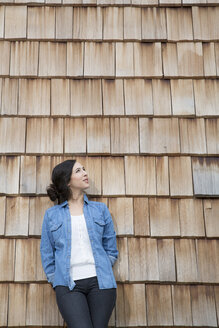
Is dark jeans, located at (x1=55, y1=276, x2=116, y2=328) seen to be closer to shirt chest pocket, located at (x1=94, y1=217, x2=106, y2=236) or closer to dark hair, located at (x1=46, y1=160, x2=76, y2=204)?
shirt chest pocket, located at (x1=94, y1=217, x2=106, y2=236)

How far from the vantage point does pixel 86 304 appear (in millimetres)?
2426

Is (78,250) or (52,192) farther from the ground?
(52,192)

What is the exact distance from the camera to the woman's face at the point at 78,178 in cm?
275

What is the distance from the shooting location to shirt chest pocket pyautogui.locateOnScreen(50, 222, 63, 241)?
263 cm

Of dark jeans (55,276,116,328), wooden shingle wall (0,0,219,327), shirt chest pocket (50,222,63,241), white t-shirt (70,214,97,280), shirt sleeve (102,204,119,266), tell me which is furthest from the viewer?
wooden shingle wall (0,0,219,327)

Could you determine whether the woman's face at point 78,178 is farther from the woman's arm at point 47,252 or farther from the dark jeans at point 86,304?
the dark jeans at point 86,304

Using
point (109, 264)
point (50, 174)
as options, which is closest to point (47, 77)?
point (50, 174)

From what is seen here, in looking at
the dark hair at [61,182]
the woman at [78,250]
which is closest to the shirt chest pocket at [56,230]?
the woman at [78,250]

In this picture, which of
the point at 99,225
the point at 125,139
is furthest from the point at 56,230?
the point at 125,139

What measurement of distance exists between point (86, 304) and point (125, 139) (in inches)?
46.9

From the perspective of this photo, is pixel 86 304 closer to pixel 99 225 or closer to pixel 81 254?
pixel 81 254

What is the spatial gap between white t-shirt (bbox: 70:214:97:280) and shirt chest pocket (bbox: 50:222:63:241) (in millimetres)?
81

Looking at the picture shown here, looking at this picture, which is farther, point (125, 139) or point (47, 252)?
point (125, 139)

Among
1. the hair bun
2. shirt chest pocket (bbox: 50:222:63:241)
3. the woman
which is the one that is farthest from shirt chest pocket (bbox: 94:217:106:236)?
the hair bun
